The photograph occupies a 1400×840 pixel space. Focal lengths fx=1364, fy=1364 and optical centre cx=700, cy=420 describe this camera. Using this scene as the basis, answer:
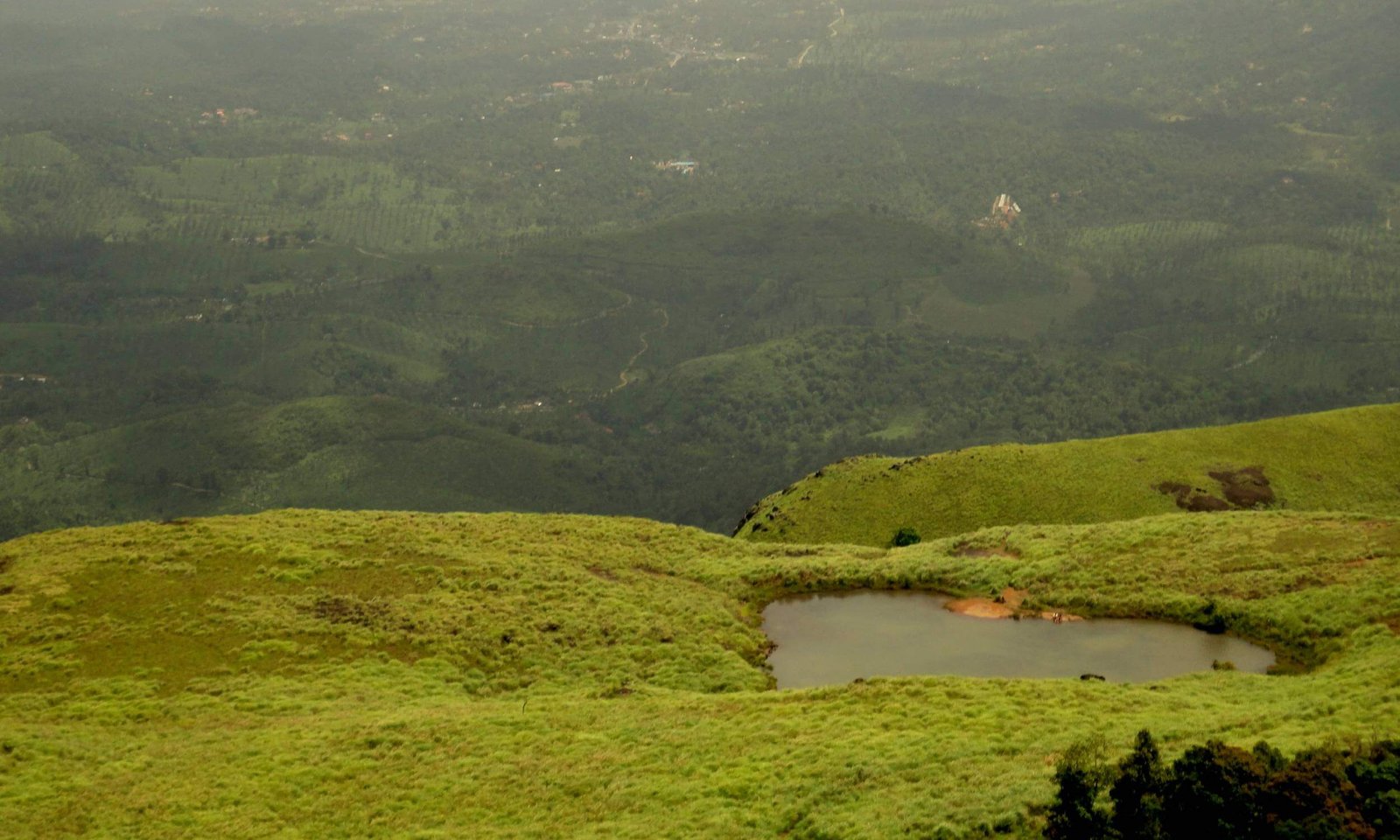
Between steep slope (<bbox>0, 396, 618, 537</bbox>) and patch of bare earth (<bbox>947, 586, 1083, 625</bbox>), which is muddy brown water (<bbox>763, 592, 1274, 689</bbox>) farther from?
steep slope (<bbox>0, 396, 618, 537</bbox>)

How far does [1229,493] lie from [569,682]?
50704 millimetres

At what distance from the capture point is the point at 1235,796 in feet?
117

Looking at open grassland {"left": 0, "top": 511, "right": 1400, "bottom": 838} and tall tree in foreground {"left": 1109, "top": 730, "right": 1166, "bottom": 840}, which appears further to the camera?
open grassland {"left": 0, "top": 511, "right": 1400, "bottom": 838}

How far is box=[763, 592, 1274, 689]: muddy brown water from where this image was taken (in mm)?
55594

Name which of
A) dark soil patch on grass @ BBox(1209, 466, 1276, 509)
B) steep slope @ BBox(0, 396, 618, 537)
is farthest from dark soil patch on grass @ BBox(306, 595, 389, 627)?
steep slope @ BBox(0, 396, 618, 537)

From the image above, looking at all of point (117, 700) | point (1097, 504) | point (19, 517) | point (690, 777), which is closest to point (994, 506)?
point (1097, 504)

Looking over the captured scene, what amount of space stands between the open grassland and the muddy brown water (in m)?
1.45

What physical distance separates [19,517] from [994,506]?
129 m

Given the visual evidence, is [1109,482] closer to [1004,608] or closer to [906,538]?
[906,538]

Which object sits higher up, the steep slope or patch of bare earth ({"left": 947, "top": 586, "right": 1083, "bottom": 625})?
patch of bare earth ({"left": 947, "top": 586, "right": 1083, "bottom": 625})

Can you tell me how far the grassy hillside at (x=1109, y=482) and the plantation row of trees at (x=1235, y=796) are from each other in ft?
164

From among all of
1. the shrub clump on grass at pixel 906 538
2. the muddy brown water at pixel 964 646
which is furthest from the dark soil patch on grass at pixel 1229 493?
the muddy brown water at pixel 964 646

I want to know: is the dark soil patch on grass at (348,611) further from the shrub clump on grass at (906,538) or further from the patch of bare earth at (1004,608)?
the shrub clump on grass at (906,538)

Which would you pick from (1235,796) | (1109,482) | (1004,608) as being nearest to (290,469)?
(1109,482)
